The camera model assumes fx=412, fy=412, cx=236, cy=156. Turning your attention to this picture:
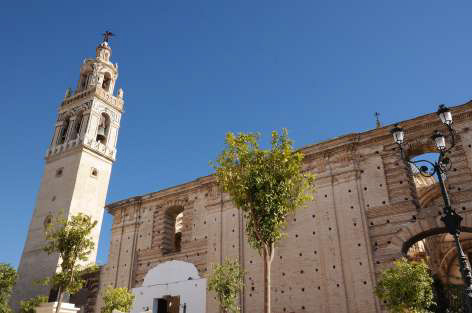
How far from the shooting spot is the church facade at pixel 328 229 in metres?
15.2

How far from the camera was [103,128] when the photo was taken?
30.9 metres

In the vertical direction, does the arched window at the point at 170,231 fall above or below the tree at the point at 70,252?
above

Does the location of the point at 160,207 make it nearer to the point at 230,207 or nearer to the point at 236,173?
the point at 230,207

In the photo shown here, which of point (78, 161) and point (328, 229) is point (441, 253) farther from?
point (78, 161)

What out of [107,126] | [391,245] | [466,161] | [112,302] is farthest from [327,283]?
[107,126]

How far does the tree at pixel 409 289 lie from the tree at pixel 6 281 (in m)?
20.1

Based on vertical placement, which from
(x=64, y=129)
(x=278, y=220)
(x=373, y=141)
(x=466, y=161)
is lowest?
(x=278, y=220)

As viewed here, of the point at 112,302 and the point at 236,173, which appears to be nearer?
the point at 236,173

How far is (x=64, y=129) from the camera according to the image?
31.0 m

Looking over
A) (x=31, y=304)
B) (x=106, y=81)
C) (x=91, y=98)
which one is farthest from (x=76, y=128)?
(x=31, y=304)

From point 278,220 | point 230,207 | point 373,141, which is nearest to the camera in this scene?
point 278,220

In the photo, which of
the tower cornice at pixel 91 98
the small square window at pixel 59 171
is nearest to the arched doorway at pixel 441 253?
the small square window at pixel 59 171

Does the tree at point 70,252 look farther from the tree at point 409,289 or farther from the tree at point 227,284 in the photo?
the tree at point 409,289

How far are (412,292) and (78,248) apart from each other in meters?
11.6
